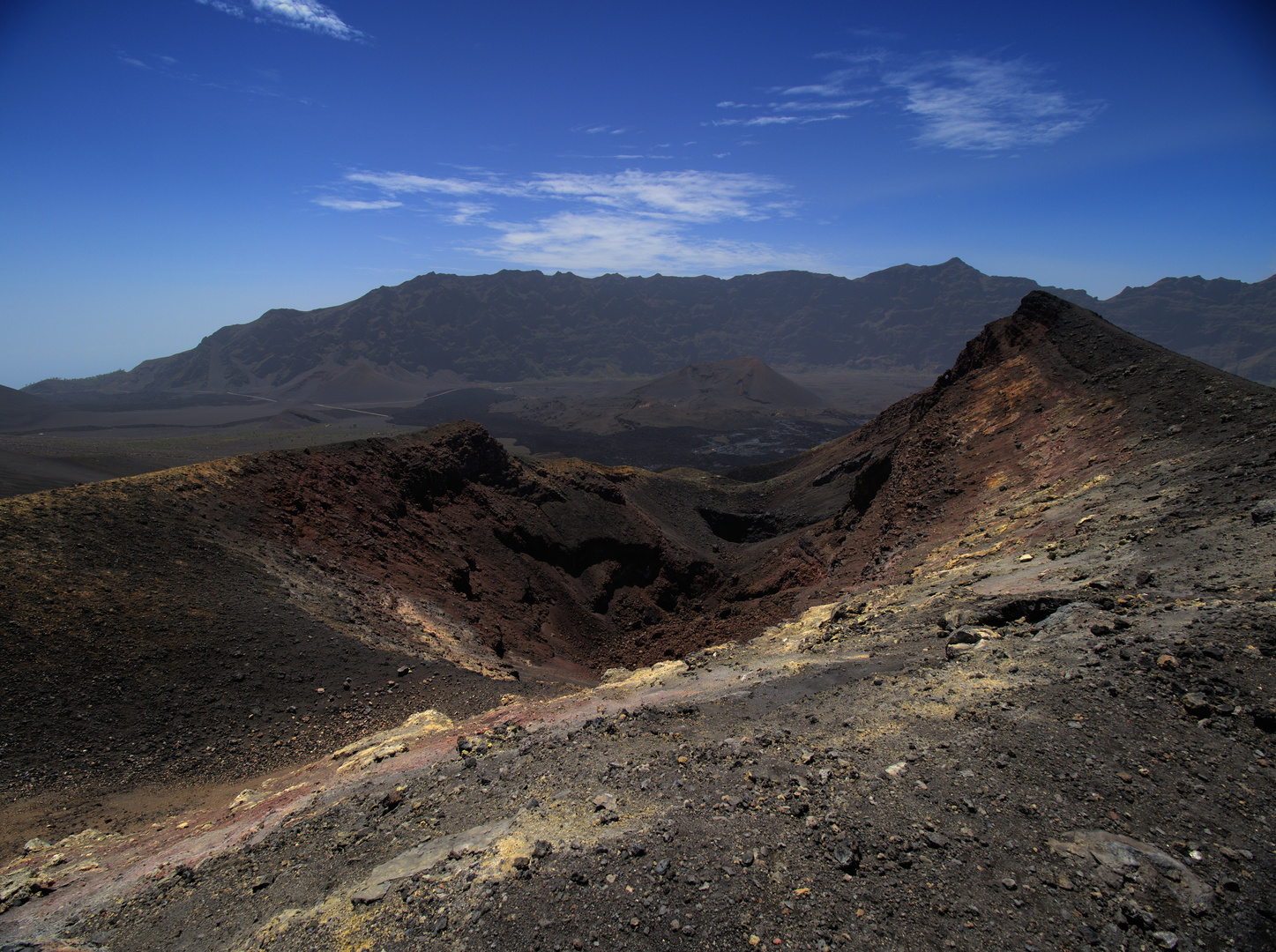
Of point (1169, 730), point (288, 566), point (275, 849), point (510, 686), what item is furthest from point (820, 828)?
point (288, 566)

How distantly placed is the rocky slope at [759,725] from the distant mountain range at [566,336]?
113 meters

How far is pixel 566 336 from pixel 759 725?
174742 millimetres

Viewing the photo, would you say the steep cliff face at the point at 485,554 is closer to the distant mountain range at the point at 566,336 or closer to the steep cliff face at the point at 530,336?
the distant mountain range at the point at 566,336

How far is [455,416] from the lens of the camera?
93.9 meters

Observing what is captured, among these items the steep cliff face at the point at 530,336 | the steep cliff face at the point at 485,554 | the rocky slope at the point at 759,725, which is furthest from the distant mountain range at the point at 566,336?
the rocky slope at the point at 759,725

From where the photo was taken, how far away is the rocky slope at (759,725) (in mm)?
4477

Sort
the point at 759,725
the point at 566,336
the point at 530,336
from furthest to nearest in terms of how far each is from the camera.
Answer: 1. the point at 566,336
2. the point at 530,336
3. the point at 759,725

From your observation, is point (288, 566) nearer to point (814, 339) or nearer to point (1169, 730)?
point (1169, 730)

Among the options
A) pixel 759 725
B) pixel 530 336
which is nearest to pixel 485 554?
pixel 759 725

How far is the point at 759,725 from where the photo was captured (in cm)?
751

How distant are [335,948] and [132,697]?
269 inches

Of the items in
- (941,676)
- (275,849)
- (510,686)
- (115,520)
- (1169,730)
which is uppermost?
(115,520)

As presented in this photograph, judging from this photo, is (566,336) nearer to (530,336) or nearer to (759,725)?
(530,336)

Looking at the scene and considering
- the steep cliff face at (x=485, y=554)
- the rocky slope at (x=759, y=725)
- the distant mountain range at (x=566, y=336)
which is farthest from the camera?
the distant mountain range at (x=566, y=336)
